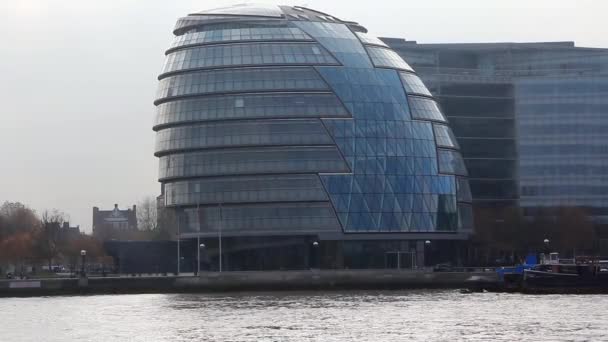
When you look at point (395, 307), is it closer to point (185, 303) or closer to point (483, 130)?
point (185, 303)

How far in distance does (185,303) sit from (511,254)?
242ft

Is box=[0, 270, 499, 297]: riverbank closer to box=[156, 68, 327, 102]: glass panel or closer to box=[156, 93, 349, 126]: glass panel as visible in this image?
box=[156, 93, 349, 126]: glass panel

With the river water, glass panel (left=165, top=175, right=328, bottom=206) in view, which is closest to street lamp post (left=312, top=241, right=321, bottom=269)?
glass panel (left=165, top=175, right=328, bottom=206)

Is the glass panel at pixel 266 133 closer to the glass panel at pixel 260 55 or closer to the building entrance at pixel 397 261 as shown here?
the glass panel at pixel 260 55

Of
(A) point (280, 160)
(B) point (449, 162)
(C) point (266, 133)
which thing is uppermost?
(C) point (266, 133)

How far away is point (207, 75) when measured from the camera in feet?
533

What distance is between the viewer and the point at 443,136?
168 meters

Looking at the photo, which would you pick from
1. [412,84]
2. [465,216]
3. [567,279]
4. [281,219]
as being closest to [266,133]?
[281,219]

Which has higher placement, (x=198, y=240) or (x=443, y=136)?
(x=443, y=136)

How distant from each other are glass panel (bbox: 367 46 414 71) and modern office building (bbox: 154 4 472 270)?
197mm

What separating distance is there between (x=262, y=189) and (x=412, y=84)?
831 inches

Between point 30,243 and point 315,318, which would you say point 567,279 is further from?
point 30,243

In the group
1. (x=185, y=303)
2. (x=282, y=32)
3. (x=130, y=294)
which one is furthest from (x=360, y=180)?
(x=185, y=303)

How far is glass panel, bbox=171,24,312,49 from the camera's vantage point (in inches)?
6403
